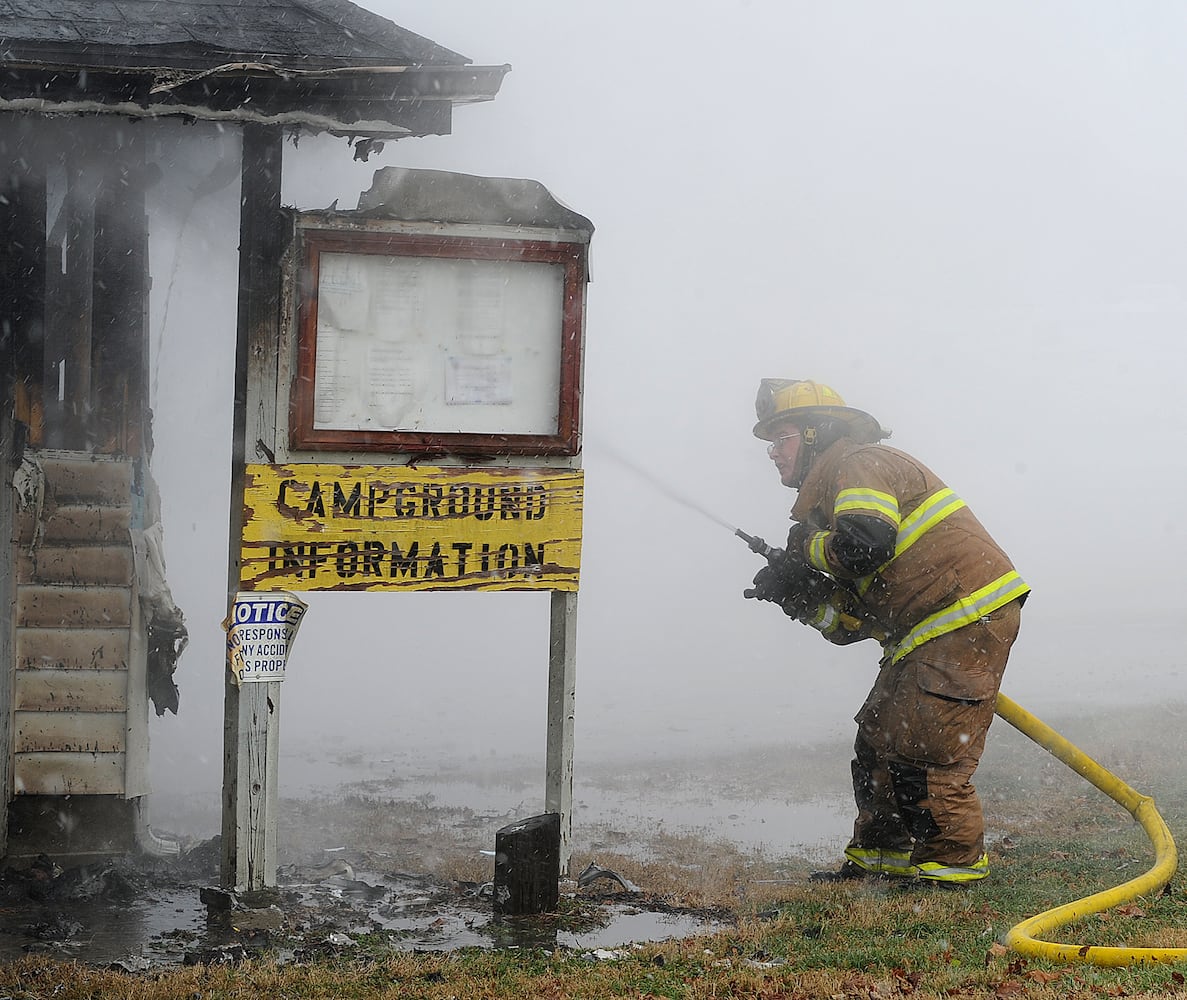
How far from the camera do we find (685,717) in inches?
611

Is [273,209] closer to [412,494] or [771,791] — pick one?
[412,494]

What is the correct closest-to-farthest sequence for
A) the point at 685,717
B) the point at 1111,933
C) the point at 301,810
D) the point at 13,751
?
1. the point at 1111,933
2. the point at 13,751
3. the point at 301,810
4. the point at 685,717

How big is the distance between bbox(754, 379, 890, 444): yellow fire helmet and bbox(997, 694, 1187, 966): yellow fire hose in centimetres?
138

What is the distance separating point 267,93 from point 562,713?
8.75 feet

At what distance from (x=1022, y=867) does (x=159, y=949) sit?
3.85m

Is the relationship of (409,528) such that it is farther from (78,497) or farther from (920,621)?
(920,621)

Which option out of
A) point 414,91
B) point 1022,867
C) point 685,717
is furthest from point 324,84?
point 685,717

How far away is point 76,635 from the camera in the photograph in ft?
20.9

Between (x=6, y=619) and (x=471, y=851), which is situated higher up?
Answer: (x=6, y=619)

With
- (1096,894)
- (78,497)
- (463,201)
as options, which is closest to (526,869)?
(1096,894)

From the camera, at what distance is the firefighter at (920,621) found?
19.5ft

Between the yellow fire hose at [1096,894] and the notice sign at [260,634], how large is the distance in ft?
9.28

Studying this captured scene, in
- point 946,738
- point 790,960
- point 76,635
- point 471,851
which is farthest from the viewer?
point 471,851

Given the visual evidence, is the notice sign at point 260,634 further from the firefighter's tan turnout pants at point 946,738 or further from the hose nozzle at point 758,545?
the firefighter's tan turnout pants at point 946,738
